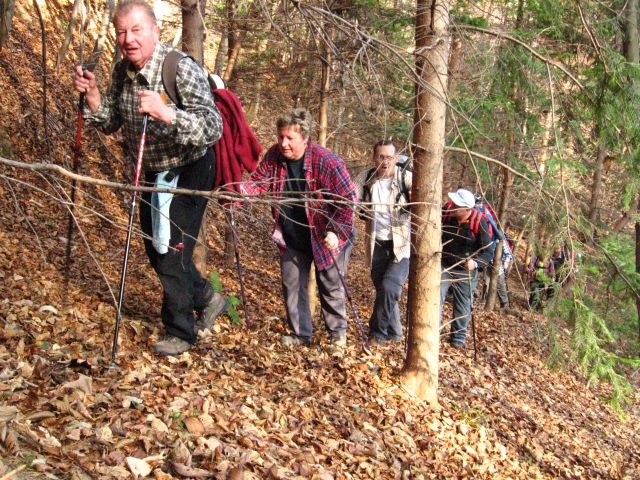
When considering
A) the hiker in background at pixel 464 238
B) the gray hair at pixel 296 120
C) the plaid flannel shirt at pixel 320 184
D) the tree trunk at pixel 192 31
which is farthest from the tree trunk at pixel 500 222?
the tree trunk at pixel 192 31

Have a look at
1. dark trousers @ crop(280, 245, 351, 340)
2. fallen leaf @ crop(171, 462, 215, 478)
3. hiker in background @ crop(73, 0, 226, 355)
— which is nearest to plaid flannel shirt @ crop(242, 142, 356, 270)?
dark trousers @ crop(280, 245, 351, 340)

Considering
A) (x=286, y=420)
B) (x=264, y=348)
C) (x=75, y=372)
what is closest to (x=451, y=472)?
(x=286, y=420)

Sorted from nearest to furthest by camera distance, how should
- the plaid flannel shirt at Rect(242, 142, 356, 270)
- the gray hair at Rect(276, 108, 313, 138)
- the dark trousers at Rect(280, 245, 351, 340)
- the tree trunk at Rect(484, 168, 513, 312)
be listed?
1. the gray hair at Rect(276, 108, 313, 138)
2. the plaid flannel shirt at Rect(242, 142, 356, 270)
3. the dark trousers at Rect(280, 245, 351, 340)
4. the tree trunk at Rect(484, 168, 513, 312)

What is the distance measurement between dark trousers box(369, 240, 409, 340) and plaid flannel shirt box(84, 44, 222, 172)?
2.79m

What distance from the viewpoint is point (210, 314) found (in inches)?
205

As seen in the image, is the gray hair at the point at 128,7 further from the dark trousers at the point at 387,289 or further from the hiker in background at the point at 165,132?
the dark trousers at the point at 387,289

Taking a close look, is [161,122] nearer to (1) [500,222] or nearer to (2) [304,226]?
(2) [304,226]

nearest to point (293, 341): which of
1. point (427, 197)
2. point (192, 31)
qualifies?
point (427, 197)

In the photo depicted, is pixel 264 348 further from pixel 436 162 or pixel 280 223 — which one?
pixel 436 162

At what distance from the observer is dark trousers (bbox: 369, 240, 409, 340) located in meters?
6.22

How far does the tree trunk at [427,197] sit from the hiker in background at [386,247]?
2.42ft

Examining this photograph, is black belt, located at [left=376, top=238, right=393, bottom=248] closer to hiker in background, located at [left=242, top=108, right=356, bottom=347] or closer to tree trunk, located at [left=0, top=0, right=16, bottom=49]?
hiker in background, located at [left=242, top=108, right=356, bottom=347]

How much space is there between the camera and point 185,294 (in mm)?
4426

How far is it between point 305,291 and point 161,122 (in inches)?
93.1
